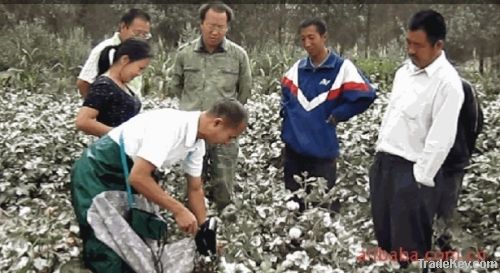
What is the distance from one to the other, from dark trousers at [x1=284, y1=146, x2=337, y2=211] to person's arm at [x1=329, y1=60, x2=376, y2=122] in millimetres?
273

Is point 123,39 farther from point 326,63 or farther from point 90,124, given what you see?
point 326,63

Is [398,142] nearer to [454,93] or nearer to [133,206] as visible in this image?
[454,93]

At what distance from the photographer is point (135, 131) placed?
119 inches

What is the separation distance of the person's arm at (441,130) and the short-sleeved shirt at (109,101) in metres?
1.42

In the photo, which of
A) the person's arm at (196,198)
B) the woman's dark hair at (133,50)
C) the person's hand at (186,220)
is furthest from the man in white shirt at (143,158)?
the woman's dark hair at (133,50)

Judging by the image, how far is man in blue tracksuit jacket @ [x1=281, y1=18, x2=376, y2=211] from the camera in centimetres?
411

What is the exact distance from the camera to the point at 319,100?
414 cm

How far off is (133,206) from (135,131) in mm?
321

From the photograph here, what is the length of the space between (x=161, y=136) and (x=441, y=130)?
1.12m

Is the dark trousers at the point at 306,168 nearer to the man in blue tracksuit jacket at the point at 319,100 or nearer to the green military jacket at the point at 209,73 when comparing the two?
the man in blue tracksuit jacket at the point at 319,100

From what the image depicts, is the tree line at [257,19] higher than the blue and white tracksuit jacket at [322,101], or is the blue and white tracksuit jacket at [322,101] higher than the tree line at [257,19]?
the blue and white tracksuit jacket at [322,101]

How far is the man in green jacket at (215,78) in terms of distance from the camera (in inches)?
175

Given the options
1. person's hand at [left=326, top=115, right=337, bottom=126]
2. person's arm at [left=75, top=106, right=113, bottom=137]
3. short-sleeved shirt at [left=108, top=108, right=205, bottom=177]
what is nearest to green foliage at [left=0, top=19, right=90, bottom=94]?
person's hand at [left=326, top=115, right=337, bottom=126]

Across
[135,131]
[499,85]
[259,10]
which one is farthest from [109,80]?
[259,10]
